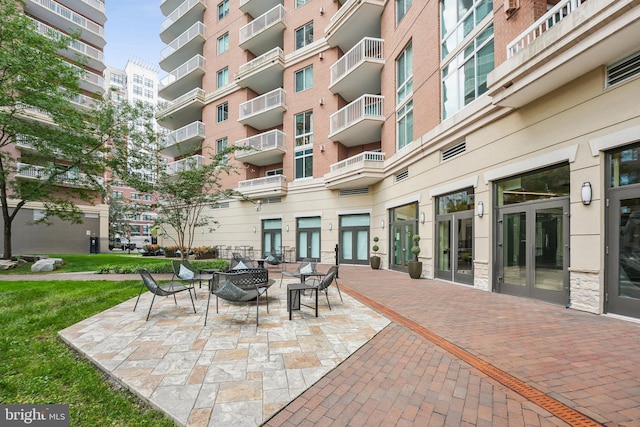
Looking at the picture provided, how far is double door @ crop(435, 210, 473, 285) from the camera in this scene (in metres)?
8.51

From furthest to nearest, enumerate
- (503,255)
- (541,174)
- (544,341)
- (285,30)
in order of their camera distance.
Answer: (285,30), (503,255), (541,174), (544,341)

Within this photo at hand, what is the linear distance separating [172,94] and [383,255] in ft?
78.2

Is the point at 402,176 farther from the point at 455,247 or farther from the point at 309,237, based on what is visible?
the point at 309,237

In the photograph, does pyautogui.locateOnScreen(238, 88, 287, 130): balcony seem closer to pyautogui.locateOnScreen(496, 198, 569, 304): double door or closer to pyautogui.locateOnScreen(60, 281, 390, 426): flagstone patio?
pyautogui.locateOnScreen(496, 198, 569, 304): double door

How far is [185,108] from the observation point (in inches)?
918

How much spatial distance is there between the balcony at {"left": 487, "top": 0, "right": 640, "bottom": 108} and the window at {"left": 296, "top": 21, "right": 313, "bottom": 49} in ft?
45.7

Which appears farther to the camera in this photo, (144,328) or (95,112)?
(95,112)

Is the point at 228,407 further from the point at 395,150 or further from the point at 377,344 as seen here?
the point at 395,150

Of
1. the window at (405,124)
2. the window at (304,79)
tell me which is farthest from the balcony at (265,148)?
the window at (405,124)

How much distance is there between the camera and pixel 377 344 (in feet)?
13.1

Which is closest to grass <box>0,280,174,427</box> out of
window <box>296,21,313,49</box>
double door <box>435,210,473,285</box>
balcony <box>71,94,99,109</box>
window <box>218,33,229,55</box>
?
double door <box>435,210,473,285</box>

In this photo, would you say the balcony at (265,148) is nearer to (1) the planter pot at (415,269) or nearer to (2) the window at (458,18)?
(2) the window at (458,18)

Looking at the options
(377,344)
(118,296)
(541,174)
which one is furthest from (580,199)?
(118,296)

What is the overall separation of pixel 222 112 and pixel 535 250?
20890 mm
